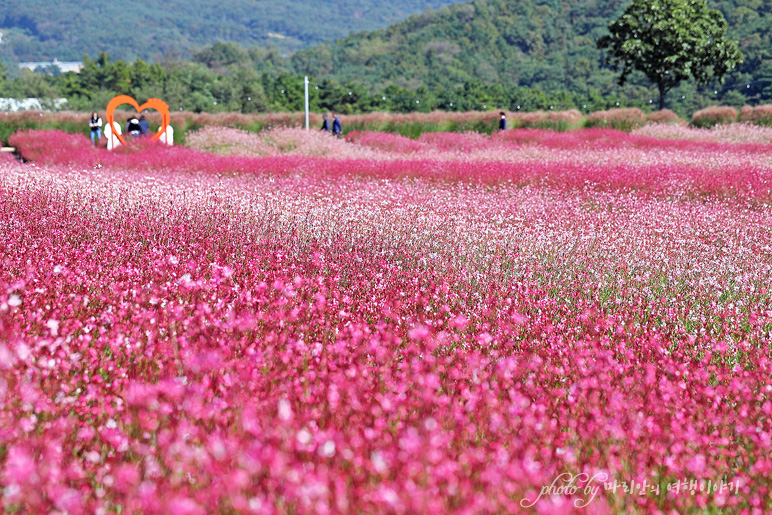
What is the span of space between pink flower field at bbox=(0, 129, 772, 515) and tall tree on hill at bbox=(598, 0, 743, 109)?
94.3 ft

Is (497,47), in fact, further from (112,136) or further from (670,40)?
(112,136)

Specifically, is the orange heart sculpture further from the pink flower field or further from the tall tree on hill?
the tall tree on hill

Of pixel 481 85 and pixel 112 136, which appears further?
pixel 481 85

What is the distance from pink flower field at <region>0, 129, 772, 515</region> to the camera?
88.4 inches

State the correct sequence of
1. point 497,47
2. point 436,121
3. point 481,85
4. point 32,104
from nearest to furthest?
point 436,121 < point 32,104 < point 481,85 < point 497,47

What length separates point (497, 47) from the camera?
3979 inches

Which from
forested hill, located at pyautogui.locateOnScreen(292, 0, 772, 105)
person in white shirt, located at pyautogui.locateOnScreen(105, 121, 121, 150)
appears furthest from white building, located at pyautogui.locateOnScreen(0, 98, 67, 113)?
forested hill, located at pyautogui.locateOnScreen(292, 0, 772, 105)

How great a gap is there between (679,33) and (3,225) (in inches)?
1412

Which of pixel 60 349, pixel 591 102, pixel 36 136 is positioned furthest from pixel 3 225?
pixel 591 102

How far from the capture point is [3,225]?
6156 millimetres

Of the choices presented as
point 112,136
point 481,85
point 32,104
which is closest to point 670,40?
point 481,85

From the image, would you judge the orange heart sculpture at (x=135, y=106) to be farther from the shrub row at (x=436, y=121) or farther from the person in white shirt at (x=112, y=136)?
the shrub row at (x=436, y=121)

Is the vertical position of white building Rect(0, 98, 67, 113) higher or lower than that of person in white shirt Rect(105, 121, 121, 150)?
higher

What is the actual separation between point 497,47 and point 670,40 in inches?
2769
